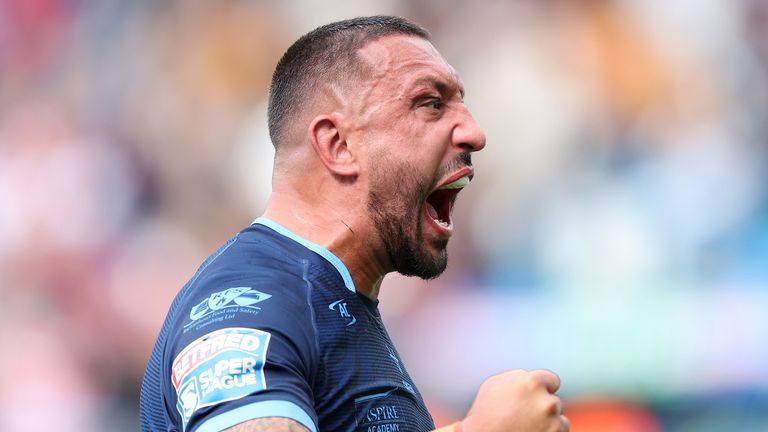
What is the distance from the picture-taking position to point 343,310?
2432mm

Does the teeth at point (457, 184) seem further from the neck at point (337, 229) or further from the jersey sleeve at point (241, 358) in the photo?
the jersey sleeve at point (241, 358)

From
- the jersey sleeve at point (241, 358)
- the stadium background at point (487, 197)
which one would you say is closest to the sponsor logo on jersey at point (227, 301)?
the jersey sleeve at point (241, 358)

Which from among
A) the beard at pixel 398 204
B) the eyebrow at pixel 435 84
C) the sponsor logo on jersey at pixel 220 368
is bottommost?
the sponsor logo on jersey at pixel 220 368

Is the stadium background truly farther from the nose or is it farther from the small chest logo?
the small chest logo

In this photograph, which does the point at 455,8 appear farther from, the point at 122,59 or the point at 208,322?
the point at 208,322

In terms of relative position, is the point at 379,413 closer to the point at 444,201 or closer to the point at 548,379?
the point at 548,379

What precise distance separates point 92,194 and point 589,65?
3.35 m

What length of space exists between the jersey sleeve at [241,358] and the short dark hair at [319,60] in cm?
75

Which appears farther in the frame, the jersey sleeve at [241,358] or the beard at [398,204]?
the beard at [398,204]

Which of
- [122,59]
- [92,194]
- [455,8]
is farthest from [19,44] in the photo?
[455,8]

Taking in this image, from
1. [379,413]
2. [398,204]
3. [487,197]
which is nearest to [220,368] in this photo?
[379,413]

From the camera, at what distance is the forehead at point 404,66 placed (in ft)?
9.04

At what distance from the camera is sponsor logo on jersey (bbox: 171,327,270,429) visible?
1.97m

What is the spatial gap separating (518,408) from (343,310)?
0.56 metres
